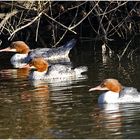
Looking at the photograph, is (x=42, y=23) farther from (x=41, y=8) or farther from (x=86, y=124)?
(x=86, y=124)

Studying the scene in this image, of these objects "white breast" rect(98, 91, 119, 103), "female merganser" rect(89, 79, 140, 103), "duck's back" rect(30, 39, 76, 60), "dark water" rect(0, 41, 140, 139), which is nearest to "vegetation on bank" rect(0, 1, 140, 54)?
"duck's back" rect(30, 39, 76, 60)

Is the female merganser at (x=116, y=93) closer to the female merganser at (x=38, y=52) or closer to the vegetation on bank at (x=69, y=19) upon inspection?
the vegetation on bank at (x=69, y=19)

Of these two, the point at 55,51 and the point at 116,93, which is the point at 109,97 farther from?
the point at 55,51

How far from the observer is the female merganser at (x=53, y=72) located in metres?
17.9

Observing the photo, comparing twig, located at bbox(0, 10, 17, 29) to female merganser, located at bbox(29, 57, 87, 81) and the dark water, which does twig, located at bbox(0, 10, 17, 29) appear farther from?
the dark water

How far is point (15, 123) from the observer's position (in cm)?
1215

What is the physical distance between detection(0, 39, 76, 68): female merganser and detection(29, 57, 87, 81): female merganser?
2.87m

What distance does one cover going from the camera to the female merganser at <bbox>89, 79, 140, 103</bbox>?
13.8m

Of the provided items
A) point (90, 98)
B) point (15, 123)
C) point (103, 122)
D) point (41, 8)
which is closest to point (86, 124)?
point (103, 122)

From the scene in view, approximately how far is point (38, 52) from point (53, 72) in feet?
13.1

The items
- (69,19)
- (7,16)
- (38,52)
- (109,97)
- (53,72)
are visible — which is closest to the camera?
(109,97)

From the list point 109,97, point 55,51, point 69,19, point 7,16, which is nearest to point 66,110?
point 109,97

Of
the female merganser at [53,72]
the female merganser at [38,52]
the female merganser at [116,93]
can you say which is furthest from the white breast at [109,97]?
the female merganser at [38,52]

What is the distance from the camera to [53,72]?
18.1 metres
